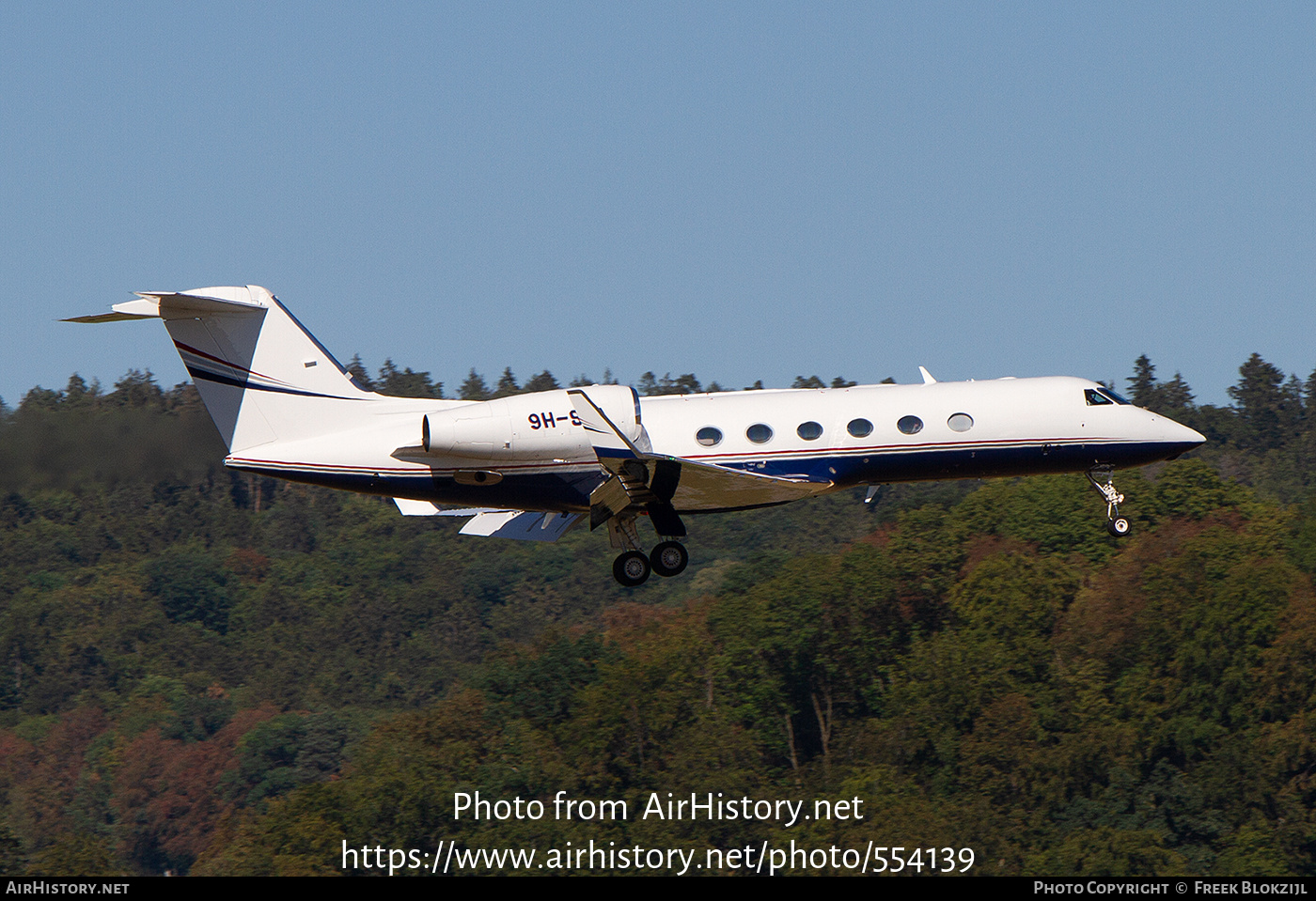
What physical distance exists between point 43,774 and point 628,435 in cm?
6549

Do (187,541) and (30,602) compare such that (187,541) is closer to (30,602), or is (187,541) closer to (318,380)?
(30,602)

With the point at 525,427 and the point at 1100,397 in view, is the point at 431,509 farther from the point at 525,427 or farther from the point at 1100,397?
the point at 1100,397

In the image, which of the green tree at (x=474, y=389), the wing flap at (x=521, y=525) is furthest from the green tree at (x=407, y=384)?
the wing flap at (x=521, y=525)

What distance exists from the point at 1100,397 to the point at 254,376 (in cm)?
1333

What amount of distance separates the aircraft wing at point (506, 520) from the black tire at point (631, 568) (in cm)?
131

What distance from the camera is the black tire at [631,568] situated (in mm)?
25875

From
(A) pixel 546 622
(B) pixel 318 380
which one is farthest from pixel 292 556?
(B) pixel 318 380

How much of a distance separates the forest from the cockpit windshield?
689 inches

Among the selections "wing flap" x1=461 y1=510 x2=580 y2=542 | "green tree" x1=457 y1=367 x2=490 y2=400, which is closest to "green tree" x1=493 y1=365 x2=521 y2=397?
"green tree" x1=457 y1=367 x2=490 y2=400

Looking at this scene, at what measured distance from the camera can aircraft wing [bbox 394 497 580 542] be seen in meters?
27.3

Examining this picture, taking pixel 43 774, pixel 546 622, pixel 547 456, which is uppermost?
pixel 547 456

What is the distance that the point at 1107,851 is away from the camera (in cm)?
4669

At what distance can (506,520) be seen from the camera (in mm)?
28172

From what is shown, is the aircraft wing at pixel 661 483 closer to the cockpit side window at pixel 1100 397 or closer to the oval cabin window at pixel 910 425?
the oval cabin window at pixel 910 425
